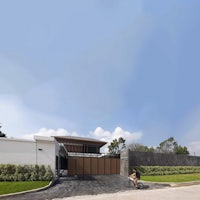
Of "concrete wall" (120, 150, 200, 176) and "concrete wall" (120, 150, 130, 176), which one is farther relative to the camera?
"concrete wall" (120, 150, 200, 176)

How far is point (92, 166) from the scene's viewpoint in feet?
81.3

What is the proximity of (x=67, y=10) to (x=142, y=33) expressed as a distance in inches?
218

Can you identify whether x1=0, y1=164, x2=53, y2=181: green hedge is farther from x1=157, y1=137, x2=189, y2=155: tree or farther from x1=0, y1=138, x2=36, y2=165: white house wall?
x1=157, y1=137, x2=189, y2=155: tree

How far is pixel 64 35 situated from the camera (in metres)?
13.9

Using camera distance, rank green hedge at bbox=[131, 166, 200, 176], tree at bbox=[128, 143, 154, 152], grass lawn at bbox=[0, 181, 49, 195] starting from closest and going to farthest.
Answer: grass lawn at bbox=[0, 181, 49, 195]
green hedge at bbox=[131, 166, 200, 176]
tree at bbox=[128, 143, 154, 152]

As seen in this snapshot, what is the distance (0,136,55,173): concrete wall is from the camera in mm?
16203

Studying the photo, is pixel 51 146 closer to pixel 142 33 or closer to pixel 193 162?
pixel 142 33

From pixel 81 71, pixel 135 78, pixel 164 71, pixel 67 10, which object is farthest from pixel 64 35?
pixel 164 71

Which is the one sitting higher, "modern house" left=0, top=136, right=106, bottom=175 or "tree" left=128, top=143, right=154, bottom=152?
"modern house" left=0, top=136, right=106, bottom=175

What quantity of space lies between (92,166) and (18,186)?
11663mm

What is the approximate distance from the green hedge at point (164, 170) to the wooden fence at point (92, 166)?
258cm

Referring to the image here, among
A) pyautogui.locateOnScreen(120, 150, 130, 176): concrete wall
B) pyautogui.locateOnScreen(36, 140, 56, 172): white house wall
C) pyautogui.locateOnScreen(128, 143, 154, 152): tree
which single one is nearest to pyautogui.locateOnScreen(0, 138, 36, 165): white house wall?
pyautogui.locateOnScreen(36, 140, 56, 172): white house wall

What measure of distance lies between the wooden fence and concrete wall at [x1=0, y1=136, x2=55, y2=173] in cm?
666

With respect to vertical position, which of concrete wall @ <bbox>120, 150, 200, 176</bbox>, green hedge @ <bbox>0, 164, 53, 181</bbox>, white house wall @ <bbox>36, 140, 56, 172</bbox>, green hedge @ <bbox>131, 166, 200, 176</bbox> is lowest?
green hedge @ <bbox>131, 166, 200, 176</bbox>
